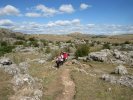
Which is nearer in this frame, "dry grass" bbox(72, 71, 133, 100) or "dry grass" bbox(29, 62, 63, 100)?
"dry grass" bbox(72, 71, 133, 100)

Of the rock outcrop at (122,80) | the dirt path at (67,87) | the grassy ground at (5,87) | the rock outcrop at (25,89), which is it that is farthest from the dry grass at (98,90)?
the grassy ground at (5,87)

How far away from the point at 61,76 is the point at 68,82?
240cm

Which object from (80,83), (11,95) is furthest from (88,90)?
(11,95)

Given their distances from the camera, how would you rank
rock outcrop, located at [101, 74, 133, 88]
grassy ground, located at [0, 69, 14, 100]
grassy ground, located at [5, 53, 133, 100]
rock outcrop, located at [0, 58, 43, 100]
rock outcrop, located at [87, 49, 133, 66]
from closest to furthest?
rock outcrop, located at [0, 58, 43, 100]
grassy ground, located at [0, 69, 14, 100]
grassy ground, located at [5, 53, 133, 100]
rock outcrop, located at [101, 74, 133, 88]
rock outcrop, located at [87, 49, 133, 66]

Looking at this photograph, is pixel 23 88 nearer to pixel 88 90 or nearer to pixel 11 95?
pixel 11 95

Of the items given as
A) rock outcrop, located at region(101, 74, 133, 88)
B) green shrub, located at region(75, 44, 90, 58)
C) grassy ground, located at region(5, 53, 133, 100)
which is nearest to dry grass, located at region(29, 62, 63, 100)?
grassy ground, located at region(5, 53, 133, 100)

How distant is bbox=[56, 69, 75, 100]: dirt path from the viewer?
63.4 feet

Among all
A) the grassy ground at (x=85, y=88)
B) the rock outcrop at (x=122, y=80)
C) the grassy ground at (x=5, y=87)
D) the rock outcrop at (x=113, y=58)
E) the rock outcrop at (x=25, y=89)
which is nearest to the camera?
the rock outcrop at (x=25, y=89)

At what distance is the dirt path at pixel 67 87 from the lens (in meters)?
19.3

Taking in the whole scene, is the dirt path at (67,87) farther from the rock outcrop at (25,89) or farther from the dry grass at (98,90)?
the rock outcrop at (25,89)

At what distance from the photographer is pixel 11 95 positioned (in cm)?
1794

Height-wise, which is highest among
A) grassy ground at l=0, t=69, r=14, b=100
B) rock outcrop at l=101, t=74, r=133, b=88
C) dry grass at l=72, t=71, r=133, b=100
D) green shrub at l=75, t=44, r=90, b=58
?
green shrub at l=75, t=44, r=90, b=58

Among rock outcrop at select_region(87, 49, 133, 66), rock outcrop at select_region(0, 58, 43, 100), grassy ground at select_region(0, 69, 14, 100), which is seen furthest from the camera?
rock outcrop at select_region(87, 49, 133, 66)

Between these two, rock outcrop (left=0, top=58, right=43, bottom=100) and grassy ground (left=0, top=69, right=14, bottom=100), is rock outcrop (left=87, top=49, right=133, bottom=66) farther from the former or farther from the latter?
grassy ground (left=0, top=69, right=14, bottom=100)
